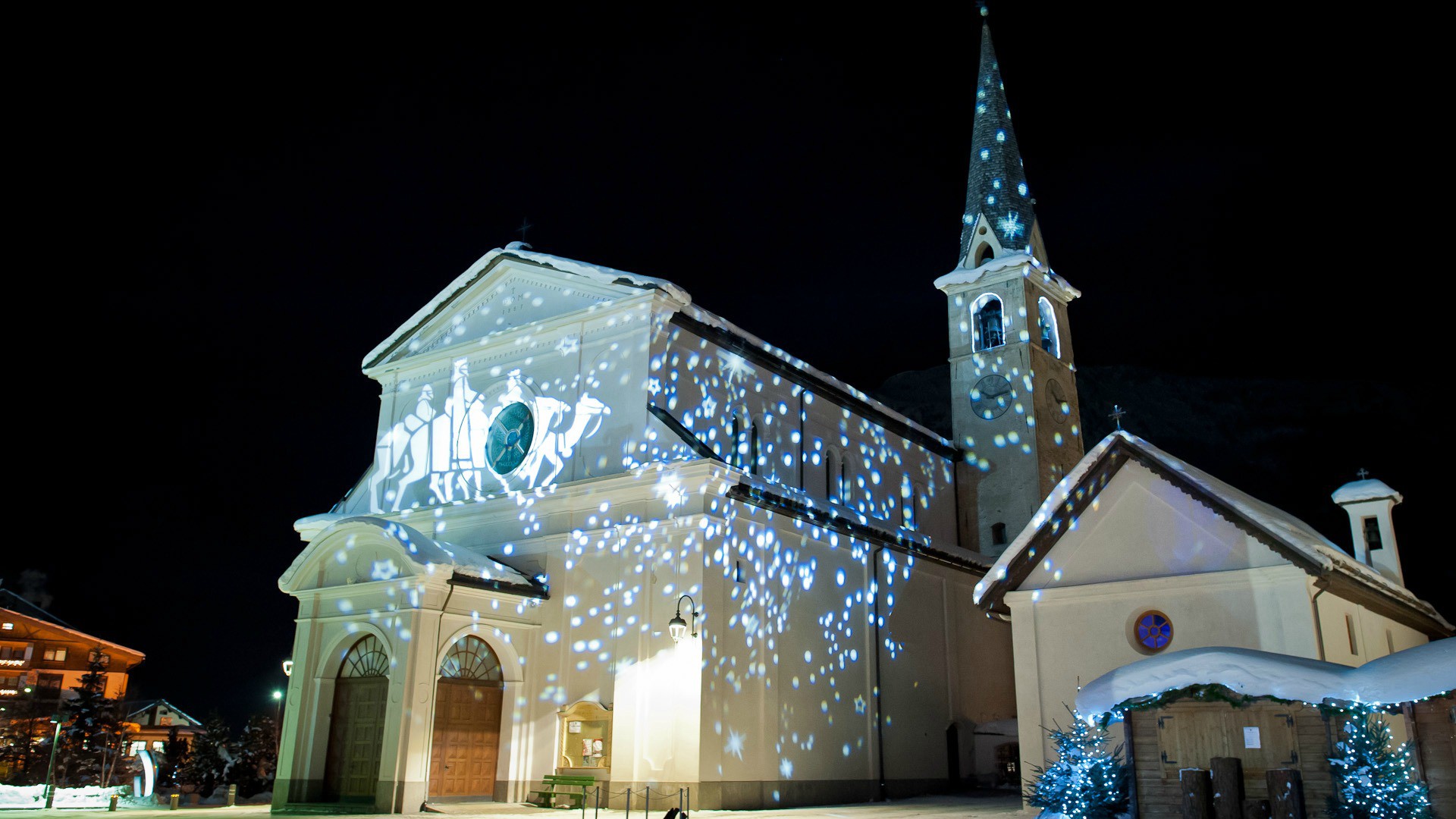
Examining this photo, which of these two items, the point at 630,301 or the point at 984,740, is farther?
the point at 984,740

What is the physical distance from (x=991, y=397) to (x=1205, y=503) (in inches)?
703

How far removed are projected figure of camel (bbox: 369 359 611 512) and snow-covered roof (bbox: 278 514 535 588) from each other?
7.95 feet

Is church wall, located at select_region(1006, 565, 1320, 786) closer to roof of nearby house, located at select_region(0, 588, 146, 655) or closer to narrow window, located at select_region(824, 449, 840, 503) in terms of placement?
narrow window, located at select_region(824, 449, 840, 503)

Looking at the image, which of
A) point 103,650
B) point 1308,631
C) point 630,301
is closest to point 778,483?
point 630,301

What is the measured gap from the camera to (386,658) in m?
20.1

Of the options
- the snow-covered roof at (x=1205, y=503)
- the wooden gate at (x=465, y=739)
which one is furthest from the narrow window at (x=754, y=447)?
the snow-covered roof at (x=1205, y=503)

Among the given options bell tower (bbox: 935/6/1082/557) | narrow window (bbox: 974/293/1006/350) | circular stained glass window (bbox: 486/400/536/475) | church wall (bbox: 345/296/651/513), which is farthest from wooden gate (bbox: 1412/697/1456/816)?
narrow window (bbox: 974/293/1006/350)

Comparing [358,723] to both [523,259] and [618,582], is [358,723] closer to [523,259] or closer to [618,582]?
[618,582]

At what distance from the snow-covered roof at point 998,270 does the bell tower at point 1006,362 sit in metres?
0.03

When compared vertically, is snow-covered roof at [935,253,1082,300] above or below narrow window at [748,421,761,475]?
above

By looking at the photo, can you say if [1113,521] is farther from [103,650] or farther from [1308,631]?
[103,650]

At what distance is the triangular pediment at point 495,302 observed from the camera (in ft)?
77.2

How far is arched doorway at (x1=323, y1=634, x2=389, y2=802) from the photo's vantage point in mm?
19984

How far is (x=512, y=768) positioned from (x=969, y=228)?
2315cm
